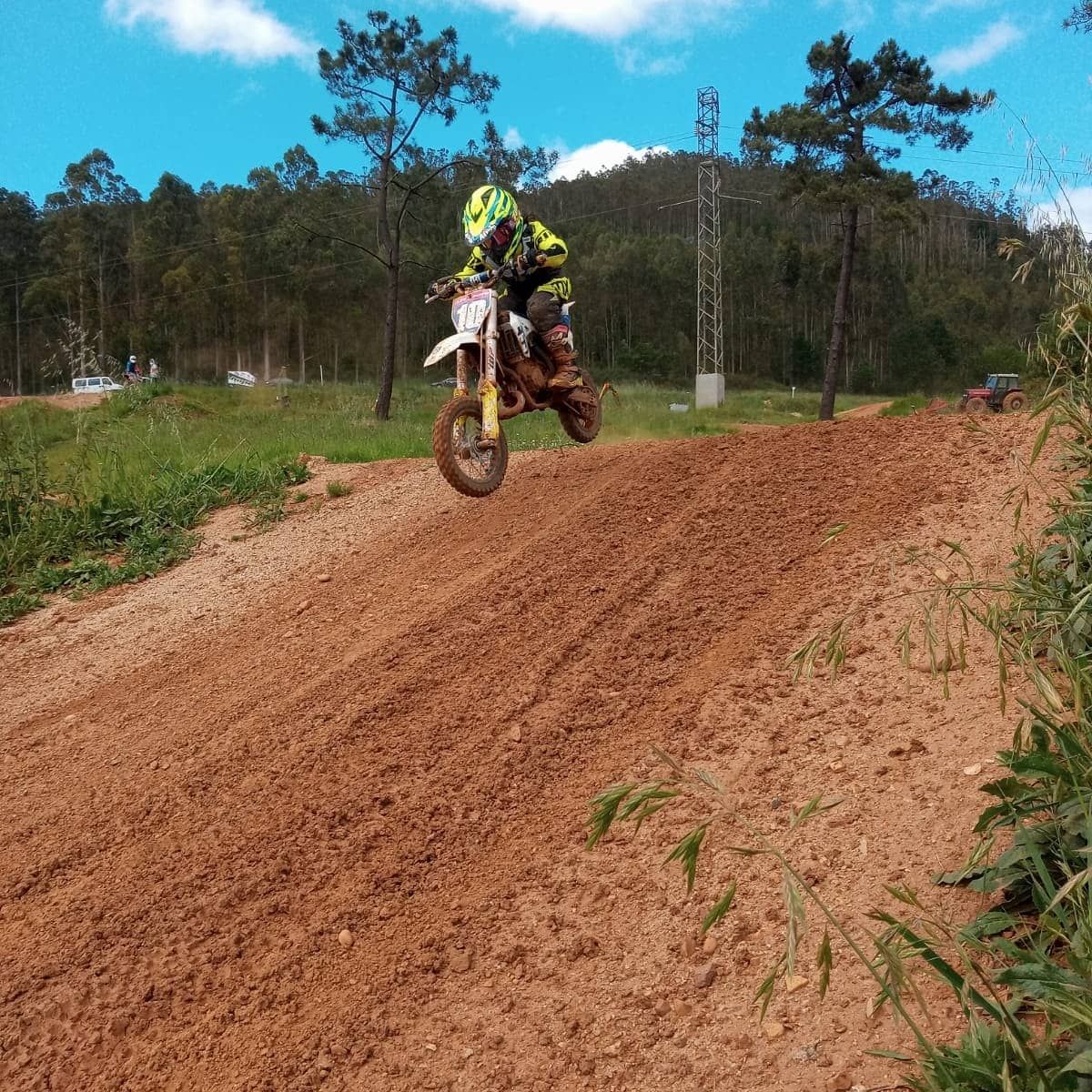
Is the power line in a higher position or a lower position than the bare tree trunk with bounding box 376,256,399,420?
higher

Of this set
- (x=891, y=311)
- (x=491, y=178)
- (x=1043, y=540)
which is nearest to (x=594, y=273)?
(x=891, y=311)

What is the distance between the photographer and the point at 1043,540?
4094 millimetres

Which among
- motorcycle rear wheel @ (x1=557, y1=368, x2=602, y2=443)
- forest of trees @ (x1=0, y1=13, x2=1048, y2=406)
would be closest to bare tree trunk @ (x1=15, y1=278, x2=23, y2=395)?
forest of trees @ (x1=0, y1=13, x2=1048, y2=406)

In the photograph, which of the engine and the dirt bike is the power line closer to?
the engine

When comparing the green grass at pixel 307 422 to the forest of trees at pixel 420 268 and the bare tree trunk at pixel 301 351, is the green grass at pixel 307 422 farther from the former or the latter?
the bare tree trunk at pixel 301 351

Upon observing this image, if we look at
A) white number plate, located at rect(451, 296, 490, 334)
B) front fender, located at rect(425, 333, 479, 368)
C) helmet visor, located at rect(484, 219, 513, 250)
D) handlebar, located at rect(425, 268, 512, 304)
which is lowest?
front fender, located at rect(425, 333, 479, 368)

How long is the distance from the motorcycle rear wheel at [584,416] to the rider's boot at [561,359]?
0.82 feet

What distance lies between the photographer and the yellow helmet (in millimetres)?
6758

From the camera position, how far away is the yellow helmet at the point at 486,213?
6.76 meters

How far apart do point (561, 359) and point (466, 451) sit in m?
1.24

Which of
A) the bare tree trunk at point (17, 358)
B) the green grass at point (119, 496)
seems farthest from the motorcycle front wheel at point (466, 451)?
the bare tree trunk at point (17, 358)

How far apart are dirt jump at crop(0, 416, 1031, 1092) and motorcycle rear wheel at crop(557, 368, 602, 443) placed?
1.60 m

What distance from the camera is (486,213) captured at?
6754mm

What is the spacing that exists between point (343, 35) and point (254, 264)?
2989cm
